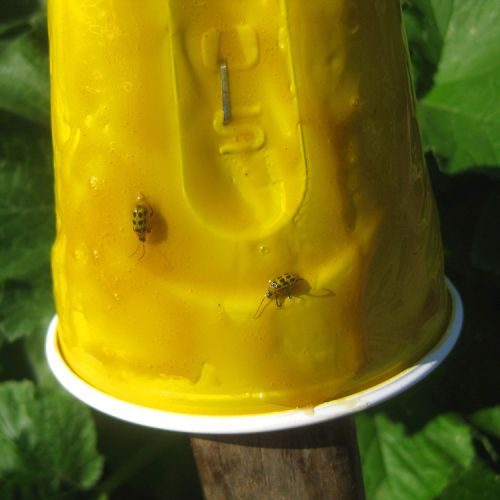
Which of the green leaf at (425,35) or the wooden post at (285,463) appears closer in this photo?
the wooden post at (285,463)

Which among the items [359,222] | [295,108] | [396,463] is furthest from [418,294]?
[396,463]

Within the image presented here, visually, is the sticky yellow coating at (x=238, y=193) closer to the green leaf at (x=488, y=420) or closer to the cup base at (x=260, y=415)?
the cup base at (x=260, y=415)

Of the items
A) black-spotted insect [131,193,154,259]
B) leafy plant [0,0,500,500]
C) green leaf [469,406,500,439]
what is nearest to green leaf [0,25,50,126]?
leafy plant [0,0,500,500]

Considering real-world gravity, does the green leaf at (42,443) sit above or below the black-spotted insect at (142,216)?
below

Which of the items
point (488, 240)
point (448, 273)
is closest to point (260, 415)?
point (488, 240)

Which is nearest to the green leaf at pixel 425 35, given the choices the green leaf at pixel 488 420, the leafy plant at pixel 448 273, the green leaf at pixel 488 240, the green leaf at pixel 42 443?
the leafy plant at pixel 448 273

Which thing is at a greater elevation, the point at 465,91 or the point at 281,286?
the point at 281,286

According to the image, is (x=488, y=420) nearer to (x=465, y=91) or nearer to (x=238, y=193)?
(x=465, y=91)

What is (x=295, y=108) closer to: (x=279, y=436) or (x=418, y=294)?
(x=418, y=294)
